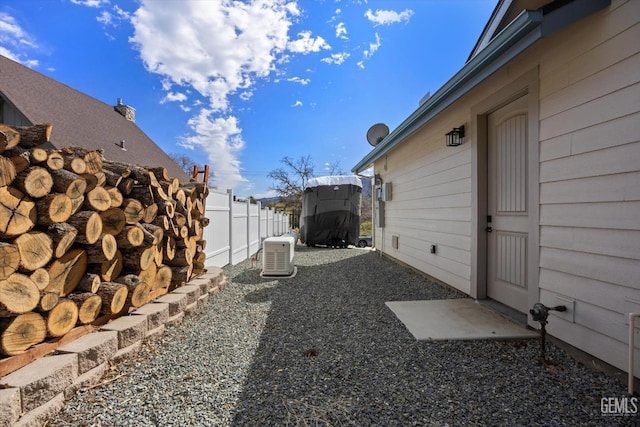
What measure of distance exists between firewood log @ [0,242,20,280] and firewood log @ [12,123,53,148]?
730mm

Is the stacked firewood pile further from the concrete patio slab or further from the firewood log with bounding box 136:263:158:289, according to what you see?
the concrete patio slab

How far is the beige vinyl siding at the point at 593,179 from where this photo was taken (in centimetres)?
193

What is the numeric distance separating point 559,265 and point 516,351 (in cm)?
81

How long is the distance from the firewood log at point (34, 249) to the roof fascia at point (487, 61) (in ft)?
12.6

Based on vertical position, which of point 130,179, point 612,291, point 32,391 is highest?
point 130,179

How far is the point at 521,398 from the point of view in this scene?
1.81 metres

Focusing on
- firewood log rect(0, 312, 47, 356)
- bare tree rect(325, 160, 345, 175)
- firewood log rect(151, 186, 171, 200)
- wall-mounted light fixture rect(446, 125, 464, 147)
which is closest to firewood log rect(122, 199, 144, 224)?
firewood log rect(151, 186, 171, 200)

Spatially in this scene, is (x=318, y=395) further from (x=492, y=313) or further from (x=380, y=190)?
(x=380, y=190)

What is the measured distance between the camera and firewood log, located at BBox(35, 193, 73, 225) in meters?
2.03

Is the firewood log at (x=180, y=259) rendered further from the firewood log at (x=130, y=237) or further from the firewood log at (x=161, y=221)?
the firewood log at (x=130, y=237)

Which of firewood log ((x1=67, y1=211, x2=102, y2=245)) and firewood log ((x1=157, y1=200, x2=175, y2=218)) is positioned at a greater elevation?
firewood log ((x1=157, y1=200, x2=175, y2=218))

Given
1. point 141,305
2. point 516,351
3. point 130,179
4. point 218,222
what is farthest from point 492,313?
point 218,222

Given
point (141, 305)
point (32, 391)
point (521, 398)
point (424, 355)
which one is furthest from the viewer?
point (141, 305)

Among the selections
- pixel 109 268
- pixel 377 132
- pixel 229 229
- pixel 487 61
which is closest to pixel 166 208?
pixel 109 268
